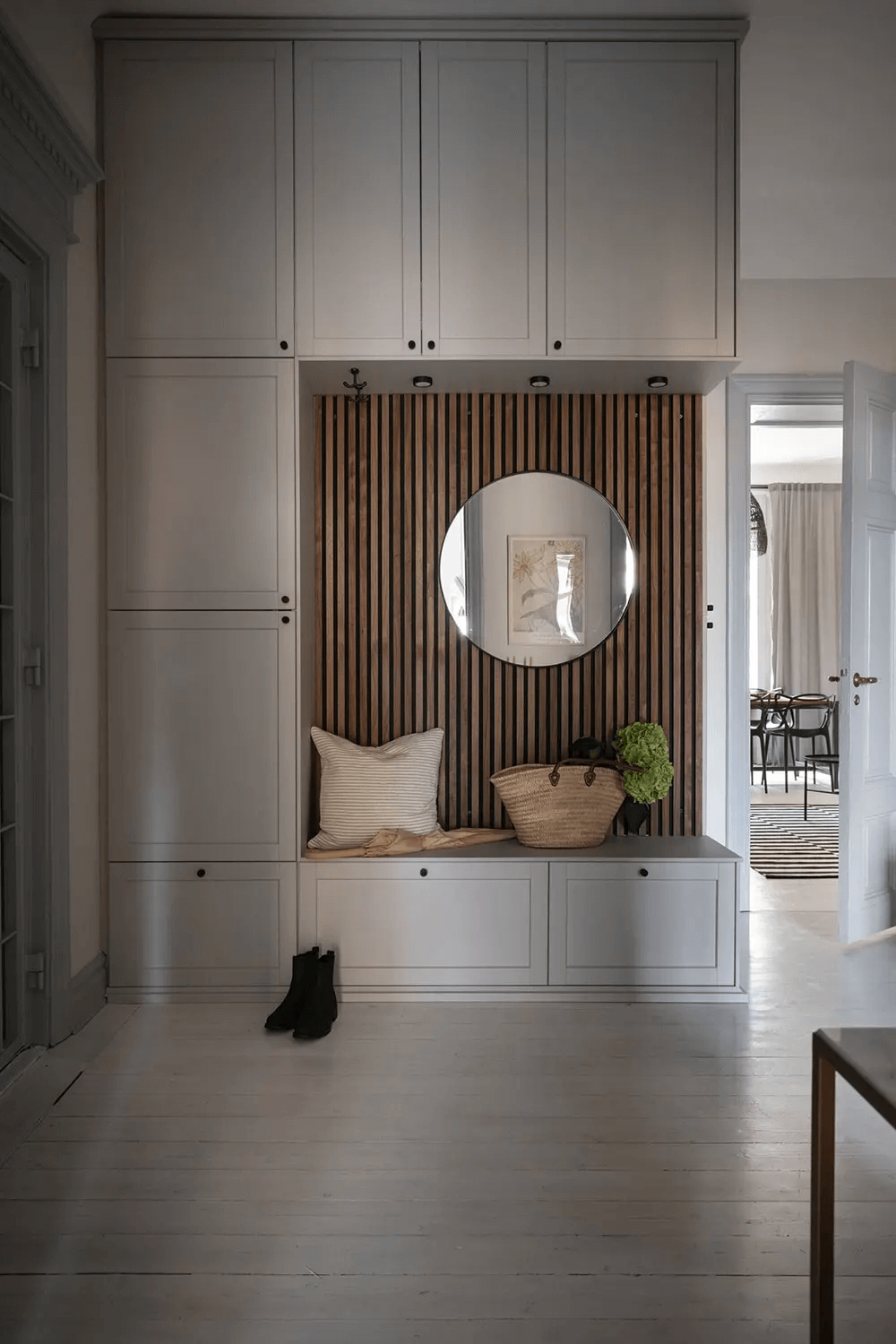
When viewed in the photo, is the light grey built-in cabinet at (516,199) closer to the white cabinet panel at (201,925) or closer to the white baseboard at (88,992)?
the white cabinet panel at (201,925)

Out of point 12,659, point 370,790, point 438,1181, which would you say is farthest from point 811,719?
point 12,659

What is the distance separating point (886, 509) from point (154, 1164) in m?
3.37

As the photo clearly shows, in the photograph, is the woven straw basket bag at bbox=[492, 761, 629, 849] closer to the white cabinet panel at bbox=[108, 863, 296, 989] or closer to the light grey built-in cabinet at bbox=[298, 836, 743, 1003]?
the light grey built-in cabinet at bbox=[298, 836, 743, 1003]

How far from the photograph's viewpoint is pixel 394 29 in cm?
286

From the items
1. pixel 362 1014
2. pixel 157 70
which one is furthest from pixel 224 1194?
pixel 157 70

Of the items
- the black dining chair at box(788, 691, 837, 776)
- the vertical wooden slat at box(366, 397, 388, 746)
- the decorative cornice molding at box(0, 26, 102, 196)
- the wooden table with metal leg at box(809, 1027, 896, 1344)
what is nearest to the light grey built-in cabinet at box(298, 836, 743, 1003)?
the vertical wooden slat at box(366, 397, 388, 746)

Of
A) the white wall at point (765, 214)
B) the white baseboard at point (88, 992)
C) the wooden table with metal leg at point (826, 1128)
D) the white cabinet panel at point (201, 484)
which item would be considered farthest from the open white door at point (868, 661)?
the white baseboard at point (88, 992)

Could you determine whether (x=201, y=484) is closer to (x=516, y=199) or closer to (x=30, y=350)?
(x=30, y=350)

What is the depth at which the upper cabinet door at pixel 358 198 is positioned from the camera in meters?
2.89

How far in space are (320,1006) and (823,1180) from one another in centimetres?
181

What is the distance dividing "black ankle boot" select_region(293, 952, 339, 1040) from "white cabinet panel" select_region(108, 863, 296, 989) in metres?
0.15

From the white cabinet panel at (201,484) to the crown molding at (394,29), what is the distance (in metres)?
0.98

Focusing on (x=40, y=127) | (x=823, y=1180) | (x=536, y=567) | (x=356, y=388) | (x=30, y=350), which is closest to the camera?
(x=823, y=1180)

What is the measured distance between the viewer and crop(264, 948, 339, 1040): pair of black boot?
8.85 ft
